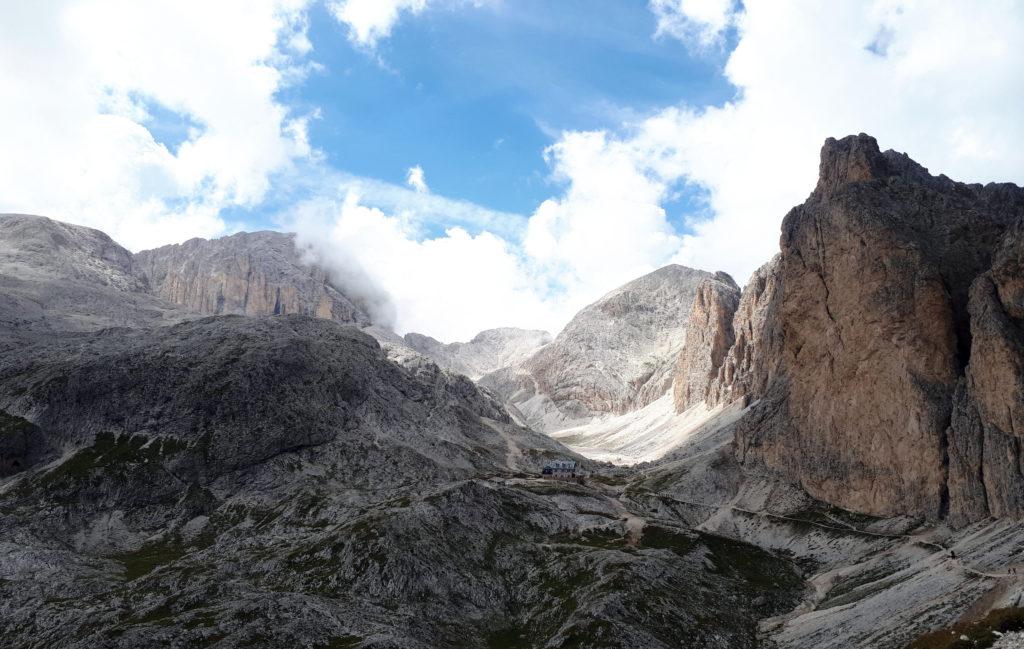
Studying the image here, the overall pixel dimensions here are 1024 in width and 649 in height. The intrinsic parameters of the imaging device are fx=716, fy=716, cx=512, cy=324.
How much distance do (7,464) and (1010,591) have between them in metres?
180

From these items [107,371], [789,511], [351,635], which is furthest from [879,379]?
[107,371]

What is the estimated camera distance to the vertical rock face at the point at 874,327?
133 m

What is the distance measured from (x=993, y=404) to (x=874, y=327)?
104ft

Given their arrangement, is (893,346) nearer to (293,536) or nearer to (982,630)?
(982,630)

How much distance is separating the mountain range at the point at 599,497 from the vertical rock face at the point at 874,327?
0.54m

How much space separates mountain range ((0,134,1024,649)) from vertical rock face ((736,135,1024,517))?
539mm

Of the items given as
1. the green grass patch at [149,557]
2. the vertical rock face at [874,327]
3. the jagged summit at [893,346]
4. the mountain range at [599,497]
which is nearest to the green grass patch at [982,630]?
the mountain range at [599,497]

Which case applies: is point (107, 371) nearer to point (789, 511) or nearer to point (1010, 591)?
point (789, 511)

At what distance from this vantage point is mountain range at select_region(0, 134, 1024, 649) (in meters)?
93.8

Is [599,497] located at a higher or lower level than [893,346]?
lower

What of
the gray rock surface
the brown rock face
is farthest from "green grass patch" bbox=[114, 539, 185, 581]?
the brown rock face

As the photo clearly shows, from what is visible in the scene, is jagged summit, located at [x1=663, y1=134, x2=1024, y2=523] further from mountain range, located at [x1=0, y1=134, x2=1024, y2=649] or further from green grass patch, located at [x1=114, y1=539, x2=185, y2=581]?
green grass patch, located at [x1=114, y1=539, x2=185, y2=581]

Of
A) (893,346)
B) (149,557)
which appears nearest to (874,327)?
(893,346)

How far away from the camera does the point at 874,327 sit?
14388 centimetres
